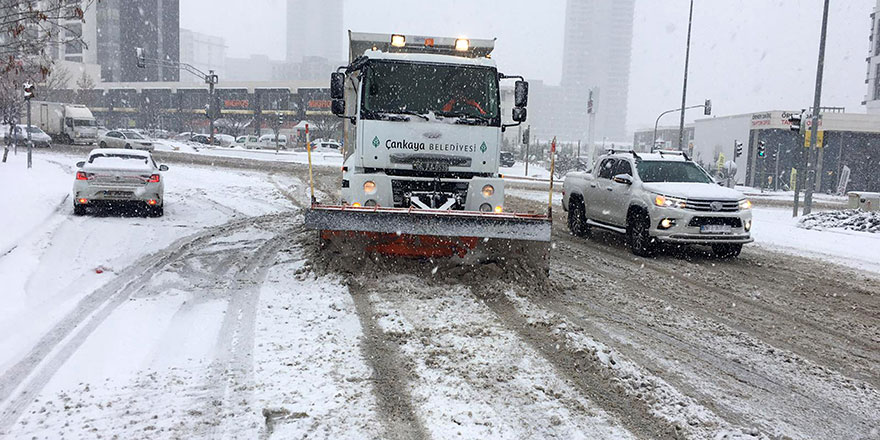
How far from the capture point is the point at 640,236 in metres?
11.4

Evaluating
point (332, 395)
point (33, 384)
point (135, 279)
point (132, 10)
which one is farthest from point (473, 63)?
point (132, 10)

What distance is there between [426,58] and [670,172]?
559 cm

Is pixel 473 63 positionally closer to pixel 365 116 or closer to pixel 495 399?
pixel 365 116

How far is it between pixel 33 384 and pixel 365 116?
5.32m

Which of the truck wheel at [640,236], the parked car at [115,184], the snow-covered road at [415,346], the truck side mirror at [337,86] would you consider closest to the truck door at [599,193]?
the truck wheel at [640,236]

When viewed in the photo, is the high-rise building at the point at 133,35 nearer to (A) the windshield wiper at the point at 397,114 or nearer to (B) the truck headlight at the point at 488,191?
(A) the windshield wiper at the point at 397,114

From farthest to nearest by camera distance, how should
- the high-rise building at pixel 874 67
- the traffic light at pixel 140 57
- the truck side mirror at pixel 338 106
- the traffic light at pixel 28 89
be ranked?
the high-rise building at pixel 874 67
the traffic light at pixel 140 57
the traffic light at pixel 28 89
the truck side mirror at pixel 338 106

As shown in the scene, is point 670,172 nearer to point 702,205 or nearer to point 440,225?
point 702,205

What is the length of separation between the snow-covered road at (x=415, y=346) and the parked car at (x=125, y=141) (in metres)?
32.5

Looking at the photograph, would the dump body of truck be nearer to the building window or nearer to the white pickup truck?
the white pickup truck

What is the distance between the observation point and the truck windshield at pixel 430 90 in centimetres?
897

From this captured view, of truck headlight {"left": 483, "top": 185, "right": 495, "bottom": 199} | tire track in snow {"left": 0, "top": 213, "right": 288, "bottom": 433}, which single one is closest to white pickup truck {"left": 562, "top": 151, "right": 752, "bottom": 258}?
truck headlight {"left": 483, "top": 185, "right": 495, "bottom": 199}

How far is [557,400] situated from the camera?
15.0 ft

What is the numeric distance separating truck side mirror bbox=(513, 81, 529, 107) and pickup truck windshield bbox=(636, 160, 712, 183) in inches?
146
